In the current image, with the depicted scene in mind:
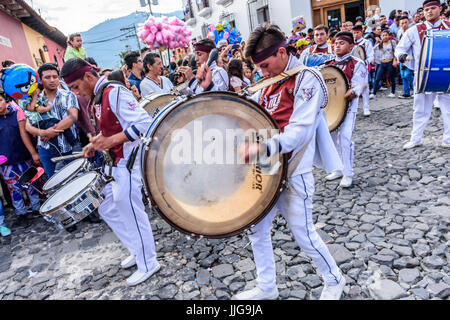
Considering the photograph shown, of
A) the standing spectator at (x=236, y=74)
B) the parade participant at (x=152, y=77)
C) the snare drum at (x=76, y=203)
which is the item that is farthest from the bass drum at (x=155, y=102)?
the snare drum at (x=76, y=203)

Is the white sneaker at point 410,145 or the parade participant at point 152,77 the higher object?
the parade participant at point 152,77

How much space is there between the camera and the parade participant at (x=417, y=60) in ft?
16.2

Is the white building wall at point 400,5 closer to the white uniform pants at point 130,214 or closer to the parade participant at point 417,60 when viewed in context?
the parade participant at point 417,60

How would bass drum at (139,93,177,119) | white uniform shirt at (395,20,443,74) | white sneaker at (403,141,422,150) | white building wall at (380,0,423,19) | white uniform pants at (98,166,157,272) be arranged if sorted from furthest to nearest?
white building wall at (380,0,423,19) < white sneaker at (403,141,422,150) < white uniform shirt at (395,20,443,74) < bass drum at (139,93,177,119) < white uniform pants at (98,166,157,272)

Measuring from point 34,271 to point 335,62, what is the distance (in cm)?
461

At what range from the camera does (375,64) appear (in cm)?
986

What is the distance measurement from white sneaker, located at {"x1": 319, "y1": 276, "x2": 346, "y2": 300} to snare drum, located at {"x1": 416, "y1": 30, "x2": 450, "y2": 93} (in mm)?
3368

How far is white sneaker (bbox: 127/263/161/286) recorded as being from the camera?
3061mm

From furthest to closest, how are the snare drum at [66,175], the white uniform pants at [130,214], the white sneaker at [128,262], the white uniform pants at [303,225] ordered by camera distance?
the white sneaker at [128,262]
the snare drum at [66,175]
the white uniform pants at [130,214]
the white uniform pants at [303,225]

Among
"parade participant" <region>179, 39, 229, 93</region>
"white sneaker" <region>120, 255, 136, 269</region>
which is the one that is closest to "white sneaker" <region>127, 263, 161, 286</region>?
Result: "white sneaker" <region>120, 255, 136, 269</region>

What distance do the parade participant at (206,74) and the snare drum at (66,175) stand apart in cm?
199

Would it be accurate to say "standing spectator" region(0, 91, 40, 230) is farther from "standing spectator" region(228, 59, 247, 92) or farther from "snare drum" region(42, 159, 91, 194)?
"standing spectator" region(228, 59, 247, 92)

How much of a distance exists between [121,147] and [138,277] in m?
1.27

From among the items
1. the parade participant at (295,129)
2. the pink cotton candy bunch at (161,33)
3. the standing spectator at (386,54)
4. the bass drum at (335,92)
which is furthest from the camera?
the standing spectator at (386,54)
